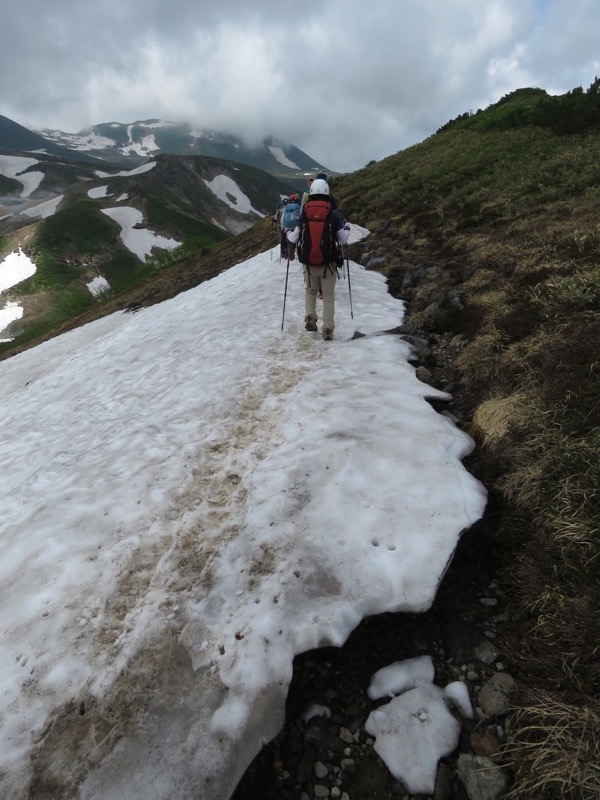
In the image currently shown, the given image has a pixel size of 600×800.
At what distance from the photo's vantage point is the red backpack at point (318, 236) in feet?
31.4

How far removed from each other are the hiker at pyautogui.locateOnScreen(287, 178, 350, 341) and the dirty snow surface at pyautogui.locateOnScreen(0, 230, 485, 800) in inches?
78.4

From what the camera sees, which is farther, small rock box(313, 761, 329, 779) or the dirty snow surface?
the dirty snow surface

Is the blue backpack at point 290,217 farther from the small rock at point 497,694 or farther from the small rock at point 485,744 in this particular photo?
the small rock at point 485,744

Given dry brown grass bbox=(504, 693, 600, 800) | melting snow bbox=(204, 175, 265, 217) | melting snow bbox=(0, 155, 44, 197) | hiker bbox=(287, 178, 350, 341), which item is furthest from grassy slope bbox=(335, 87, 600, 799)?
melting snow bbox=(0, 155, 44, 197)

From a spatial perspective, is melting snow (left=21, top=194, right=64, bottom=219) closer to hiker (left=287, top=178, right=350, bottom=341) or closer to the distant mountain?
the distant mountain

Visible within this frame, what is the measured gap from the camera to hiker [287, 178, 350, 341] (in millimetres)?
9594

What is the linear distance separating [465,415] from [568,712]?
4.73 metres

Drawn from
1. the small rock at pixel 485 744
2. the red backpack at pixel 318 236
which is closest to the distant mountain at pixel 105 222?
the red backpack at pixel 318 236

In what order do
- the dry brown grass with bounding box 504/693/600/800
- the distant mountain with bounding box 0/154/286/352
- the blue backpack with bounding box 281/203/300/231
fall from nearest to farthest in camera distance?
1. the dry brown grass with bounding box 504/693/600/800
2. the blue backpack with bounding box 281/203/300/231
3. the distant mountain with bounding box 0/154/286/352

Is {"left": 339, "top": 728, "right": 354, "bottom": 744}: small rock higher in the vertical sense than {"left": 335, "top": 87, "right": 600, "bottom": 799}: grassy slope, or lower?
lower

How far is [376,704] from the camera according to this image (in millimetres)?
3727

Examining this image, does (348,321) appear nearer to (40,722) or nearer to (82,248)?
(40,722)

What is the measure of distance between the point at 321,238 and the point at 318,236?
3.3 inches

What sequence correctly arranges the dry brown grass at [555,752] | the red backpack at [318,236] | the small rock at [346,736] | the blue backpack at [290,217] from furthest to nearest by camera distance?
1. the blue backpack at [290,217]
2. the red backpack at [318,236]
3. the small rock at [346,736]
4. the dry brown grass at [555,752]
